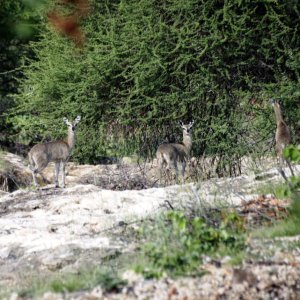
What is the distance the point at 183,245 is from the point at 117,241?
1.58 meters

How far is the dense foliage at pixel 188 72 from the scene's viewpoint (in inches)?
642

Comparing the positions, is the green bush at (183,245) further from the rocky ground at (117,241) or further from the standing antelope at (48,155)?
the standing antelope at (48,155)

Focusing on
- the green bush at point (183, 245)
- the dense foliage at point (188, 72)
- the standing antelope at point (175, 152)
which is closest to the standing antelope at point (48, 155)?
the dense foliage at point (188, 72)

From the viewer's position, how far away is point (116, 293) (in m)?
6.93

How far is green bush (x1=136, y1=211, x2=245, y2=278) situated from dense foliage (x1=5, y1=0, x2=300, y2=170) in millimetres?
8354

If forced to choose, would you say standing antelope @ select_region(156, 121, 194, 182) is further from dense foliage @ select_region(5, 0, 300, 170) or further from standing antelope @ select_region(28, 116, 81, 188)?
standing antelope @ select_region(28, 116, 81, 188)

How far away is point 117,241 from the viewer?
9.00 m

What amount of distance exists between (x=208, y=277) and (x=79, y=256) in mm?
2222

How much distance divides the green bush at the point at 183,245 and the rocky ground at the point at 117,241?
12cm

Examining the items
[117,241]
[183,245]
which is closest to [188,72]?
[117,241]

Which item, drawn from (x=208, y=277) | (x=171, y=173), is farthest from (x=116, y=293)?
(x=171, y=173)

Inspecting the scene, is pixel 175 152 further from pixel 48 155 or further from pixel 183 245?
pixel 183 245

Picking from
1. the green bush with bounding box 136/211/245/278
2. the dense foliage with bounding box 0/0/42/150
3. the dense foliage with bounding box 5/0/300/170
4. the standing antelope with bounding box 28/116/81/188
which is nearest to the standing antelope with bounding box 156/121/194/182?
the dense foliage with bounding box 5/0/300/170

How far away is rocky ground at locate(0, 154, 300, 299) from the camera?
695 cm
